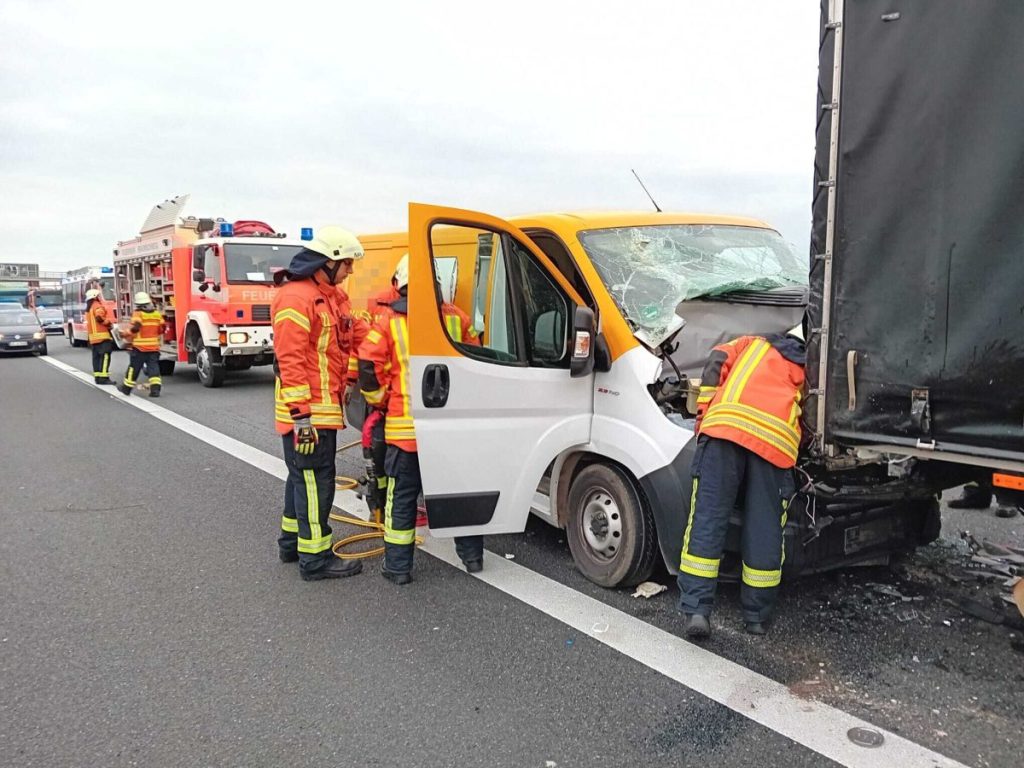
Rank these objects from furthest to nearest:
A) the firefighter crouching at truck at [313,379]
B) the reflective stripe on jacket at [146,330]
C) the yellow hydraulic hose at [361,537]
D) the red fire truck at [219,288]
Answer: the red fire truck at [219,288]
the reflective stripe on jacket at [146,330]
the yellow hydraulic hose at [361,537]
the firefighter crouching at truck at [313,379]

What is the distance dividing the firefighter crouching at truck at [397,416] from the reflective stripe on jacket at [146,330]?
8619mm

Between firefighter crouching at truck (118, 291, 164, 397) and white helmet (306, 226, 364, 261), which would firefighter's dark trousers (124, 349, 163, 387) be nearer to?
firefighter crouching at truck (118, 291, 164, 397)

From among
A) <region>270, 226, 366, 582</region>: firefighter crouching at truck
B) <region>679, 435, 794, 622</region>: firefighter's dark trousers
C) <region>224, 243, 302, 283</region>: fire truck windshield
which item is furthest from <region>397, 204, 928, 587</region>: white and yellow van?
<region>224, 243, 302, 283</region>: fire truck windshield

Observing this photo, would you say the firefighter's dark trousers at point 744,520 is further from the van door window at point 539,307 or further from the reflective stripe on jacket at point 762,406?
the van door window at point 539,307

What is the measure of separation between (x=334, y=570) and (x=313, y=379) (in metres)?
1.08

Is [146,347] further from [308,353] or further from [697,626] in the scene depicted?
[697,626]

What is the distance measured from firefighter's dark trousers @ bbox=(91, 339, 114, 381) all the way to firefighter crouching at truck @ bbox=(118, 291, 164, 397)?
94cm

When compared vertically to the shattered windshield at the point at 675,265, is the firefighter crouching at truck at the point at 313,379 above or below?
below

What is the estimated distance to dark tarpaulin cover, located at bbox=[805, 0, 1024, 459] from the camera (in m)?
2.38

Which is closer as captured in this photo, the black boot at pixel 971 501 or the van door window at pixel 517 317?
the van door window at pixel 517 317

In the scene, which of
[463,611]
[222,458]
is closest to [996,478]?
[463,611]

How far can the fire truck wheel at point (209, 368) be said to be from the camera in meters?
12.5

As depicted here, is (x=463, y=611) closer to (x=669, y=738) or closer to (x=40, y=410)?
(x=669, y=738)

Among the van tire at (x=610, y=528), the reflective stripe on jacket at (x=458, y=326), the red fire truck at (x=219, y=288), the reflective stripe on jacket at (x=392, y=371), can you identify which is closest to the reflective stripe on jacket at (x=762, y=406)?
the van tire at (x=610, y=528)
